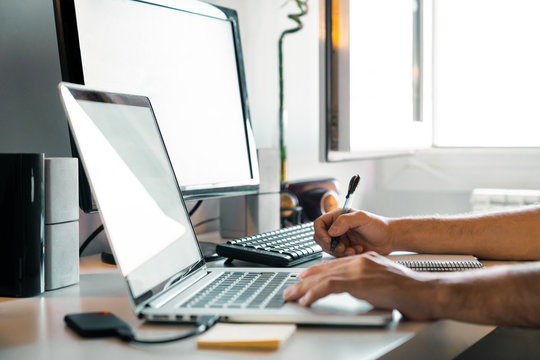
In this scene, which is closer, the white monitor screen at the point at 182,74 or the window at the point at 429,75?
the white monitor screen at the point at 182,74

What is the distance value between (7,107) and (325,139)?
626 millimetres

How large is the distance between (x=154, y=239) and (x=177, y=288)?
67 mm

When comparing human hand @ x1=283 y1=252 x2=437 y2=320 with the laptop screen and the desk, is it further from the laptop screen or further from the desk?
the laptop screen

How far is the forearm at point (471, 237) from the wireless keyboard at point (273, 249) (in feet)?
0.55

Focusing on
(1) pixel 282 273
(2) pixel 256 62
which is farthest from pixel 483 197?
(1) pixel 282 273

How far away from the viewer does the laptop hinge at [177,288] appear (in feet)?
2.22

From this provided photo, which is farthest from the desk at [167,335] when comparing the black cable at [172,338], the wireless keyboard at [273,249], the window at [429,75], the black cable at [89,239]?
the window at [429,75]

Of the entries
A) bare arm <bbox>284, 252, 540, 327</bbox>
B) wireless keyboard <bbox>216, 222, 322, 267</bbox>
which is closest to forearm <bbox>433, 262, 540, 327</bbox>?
bare arm <bbox>284, 252, 540, 327</bbox>

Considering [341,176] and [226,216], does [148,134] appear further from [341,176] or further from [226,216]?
[341,176]

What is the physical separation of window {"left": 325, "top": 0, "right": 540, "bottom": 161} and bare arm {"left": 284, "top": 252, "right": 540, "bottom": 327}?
0.62 metres

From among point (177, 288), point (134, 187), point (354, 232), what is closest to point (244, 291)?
point (177, 288)

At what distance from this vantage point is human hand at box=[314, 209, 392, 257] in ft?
3.42

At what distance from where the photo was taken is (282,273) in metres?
0.85

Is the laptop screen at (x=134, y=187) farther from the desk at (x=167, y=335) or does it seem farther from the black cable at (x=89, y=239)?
the black cable at (x=89, y=239)
